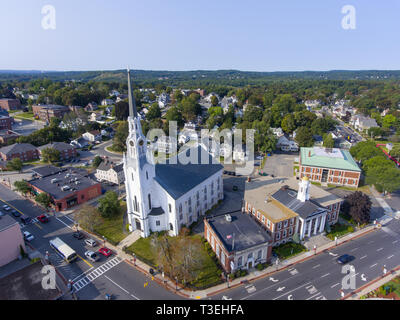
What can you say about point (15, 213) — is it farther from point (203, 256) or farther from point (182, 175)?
point (203, 256)

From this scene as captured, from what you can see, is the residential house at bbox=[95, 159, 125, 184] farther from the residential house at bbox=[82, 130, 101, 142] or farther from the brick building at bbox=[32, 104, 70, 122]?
the brick building at bbox=[32, 104, 70, 122]

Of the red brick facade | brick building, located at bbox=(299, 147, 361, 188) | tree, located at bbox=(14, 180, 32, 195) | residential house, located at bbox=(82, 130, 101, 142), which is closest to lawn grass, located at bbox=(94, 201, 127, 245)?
tree, located at bbox=(14, 180, 32, 195)

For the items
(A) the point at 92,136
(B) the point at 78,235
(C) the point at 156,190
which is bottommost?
(B) the point at 78,235

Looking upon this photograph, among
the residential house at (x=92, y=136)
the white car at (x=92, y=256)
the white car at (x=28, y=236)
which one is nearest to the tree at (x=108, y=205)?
the white car at (x=92, y=256)

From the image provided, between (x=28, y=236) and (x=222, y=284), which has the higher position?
(x=28, y=236)

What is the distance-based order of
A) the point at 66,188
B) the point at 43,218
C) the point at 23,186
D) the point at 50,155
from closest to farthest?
the point at 43,218
the point at 66,188
the point at 23,186
the point at 50,155

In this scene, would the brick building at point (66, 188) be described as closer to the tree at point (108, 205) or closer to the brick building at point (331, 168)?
the tree at point (108, 205)

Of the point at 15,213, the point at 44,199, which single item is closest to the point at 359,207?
the point at 44,199
